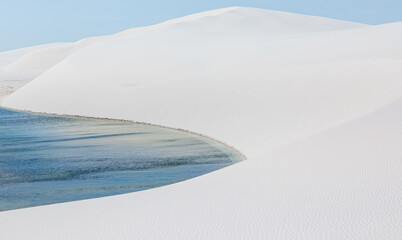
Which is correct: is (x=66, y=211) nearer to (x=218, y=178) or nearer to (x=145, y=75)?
(x=218, y=178)

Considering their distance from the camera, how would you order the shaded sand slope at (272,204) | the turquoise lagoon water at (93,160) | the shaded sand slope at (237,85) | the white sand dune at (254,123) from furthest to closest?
the shaded sand slope at (237,85)
the turquoise lagoon water at (93,160)
the white sand dune at (254,123)
the shaded sand slope at (272,204)

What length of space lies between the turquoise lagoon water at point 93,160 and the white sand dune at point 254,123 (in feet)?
4.06

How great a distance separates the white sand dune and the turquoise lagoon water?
124 centimetres

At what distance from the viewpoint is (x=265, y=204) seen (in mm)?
7758

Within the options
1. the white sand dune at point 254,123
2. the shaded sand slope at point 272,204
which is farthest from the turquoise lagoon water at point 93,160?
the shaded sand slope at point 272,204

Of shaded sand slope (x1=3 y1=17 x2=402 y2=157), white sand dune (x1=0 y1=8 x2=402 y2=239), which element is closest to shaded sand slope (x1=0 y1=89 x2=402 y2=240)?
white sand dune (x1=0 y1=8 x2=402 y2=239)

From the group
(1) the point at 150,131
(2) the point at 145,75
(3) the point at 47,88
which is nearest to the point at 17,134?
(1) the point at 150,131

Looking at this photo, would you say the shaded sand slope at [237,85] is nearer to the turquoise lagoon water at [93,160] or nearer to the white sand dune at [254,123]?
the white sand dune at [254,123]

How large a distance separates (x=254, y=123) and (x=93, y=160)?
491 cm

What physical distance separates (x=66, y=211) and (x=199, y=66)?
16831 mm

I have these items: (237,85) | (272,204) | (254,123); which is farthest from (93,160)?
(237,85)

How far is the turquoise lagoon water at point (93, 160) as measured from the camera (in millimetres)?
11297

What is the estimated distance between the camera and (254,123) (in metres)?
17.3

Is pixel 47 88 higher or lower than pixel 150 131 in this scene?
higher
